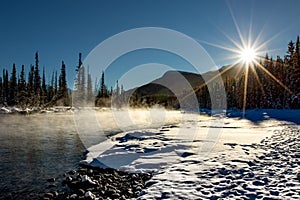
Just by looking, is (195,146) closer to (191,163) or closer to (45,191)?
(191,163)

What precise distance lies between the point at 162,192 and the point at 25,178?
14.8ft

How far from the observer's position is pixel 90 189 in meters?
7.33

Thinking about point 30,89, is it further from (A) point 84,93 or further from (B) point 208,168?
(B) point 208,168

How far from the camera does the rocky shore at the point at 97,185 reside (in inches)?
268

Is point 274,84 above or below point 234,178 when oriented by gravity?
above

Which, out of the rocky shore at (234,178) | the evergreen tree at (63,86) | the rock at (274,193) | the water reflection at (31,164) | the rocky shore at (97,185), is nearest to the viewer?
the rock at (274,193)

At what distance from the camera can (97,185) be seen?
25.1ft

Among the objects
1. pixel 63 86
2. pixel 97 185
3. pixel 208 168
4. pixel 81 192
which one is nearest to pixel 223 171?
pixel 208 168

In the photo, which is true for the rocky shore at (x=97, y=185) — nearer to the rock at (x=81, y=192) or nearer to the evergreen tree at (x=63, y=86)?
the rock at (x=81, y=192)

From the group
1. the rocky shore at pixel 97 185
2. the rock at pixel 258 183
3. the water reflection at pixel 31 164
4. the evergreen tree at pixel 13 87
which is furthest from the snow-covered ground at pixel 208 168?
the evergreen tree at pixel 13 87

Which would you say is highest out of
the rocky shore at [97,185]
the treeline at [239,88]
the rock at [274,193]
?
the treeline at [239,88]

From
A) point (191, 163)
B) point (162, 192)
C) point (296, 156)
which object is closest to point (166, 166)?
point (191, 163)

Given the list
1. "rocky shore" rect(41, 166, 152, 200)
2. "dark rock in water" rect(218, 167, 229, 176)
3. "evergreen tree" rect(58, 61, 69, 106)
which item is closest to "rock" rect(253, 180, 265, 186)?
"dark rock in water" rect(218, 167, 229, 176)

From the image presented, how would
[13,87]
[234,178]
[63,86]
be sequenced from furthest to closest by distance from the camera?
1. [63,86]
2. [13,87]
3. [234,178]
